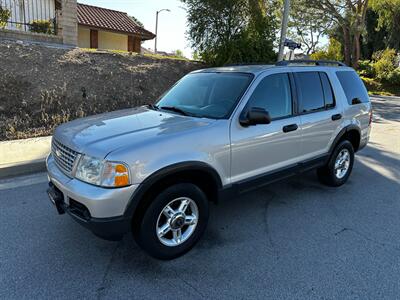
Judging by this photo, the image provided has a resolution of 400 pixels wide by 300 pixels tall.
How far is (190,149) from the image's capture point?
3.20 meters

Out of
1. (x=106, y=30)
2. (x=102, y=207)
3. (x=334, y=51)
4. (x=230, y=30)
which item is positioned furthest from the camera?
(x=334, y=51)

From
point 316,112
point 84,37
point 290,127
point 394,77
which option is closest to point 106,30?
point 84,37

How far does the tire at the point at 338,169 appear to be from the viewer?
16.8 ft

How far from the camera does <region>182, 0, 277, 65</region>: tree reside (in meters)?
14.1

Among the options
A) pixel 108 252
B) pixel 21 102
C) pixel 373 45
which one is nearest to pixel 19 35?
pixel 21 102

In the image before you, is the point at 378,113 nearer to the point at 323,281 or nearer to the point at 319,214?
the point at 319,214

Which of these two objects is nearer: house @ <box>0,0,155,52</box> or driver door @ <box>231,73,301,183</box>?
driver door @ <box>231,73,301,183</box>

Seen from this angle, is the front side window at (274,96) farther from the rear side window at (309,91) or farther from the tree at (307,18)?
the tree at (307,18)

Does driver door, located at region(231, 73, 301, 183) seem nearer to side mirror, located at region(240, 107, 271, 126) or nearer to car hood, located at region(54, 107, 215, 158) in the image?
side mirror, located at region(240, 107, 271, 126)

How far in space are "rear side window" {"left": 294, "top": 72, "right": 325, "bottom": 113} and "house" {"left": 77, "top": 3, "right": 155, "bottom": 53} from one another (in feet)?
63.6

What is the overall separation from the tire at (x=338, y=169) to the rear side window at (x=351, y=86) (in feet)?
2.28

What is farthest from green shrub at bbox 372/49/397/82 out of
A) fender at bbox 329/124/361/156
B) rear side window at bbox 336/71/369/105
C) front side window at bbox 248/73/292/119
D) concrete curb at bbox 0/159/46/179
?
concrete curb at bbox 0/159/46/179

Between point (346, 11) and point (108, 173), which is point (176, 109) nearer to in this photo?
point (108, 173)

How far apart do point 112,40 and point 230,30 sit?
1148cm
